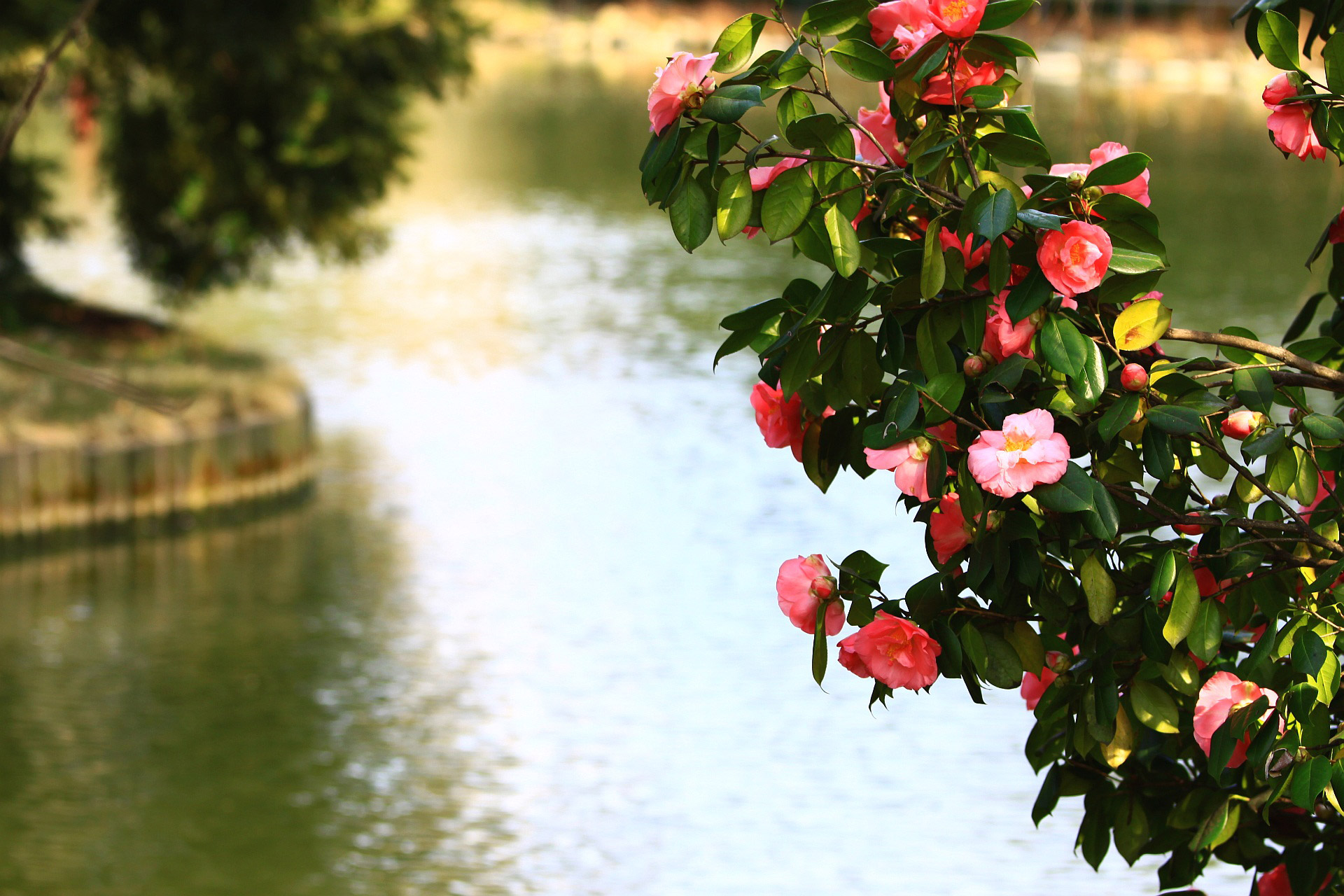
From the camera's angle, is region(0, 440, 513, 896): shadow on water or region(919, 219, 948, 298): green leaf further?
region(0, 440, 513, 896): shadow on water

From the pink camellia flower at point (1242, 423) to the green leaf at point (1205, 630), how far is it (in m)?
0.21

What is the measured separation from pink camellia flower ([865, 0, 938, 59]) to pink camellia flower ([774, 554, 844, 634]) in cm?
65

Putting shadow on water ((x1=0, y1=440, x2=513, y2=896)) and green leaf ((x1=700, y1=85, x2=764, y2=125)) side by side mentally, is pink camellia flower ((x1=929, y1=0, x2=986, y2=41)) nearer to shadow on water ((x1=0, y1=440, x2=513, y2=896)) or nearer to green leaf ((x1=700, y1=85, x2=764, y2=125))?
green leaf ((x1=700, y1=85, x2=764, y2=125))

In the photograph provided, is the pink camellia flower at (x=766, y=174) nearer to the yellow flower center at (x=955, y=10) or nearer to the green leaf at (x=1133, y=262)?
the yellow flower center at (x=955, y=10)

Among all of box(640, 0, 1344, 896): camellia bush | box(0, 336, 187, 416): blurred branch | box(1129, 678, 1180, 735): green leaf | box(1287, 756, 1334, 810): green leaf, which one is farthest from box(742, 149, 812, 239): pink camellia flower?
box(0, 336, 187, 416): blurred branch

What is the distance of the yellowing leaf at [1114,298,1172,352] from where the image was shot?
1.94 metres

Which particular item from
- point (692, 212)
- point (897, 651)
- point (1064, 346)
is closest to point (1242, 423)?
point (1064, 346)

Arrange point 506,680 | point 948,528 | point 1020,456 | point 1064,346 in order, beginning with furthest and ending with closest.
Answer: point 506,680 → point 948,528 → point 1064,346 → point 1020,456

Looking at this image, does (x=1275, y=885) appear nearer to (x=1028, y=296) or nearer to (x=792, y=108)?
(x=1028, y=296)

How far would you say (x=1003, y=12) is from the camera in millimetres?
1940

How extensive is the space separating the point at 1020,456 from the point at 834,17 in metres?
0.61

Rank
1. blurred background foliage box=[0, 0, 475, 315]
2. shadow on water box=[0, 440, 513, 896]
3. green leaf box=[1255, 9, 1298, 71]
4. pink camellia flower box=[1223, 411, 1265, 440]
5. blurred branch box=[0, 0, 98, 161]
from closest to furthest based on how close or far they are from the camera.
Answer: pink camellia flower box=[1223, 411, 1265, 440]
green leaf box=[1255, 9, 1298, 71]
blurred branch box=[0, 0, 98, 161]
shadow on water box=[0, 440, 513, 896]
blurred background foliage box=[0, 0, 475, 315]

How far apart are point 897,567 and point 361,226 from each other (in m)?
4.09

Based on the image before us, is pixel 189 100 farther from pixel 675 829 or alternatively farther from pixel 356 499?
pixel 675 829
